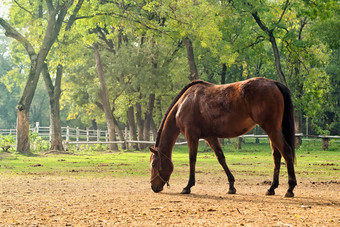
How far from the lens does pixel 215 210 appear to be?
677 cm

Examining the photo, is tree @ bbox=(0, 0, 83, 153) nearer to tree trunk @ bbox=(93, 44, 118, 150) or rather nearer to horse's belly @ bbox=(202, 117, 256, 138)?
tree trunk @ bbox=(93, 44, 118, 150)

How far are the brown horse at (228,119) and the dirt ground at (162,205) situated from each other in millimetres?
544

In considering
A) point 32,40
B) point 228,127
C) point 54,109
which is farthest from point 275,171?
point 54,109

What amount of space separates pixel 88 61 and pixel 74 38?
10313mm

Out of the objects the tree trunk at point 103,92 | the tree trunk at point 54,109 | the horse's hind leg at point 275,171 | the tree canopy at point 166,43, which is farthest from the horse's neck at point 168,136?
the tree trunk at point 103,92

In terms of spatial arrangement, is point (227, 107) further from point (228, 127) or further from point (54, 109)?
point (54, 109)

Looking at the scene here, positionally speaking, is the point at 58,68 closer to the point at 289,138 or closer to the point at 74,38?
the point at 74,38

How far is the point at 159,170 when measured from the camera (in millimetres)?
9391

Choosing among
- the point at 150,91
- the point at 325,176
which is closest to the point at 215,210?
the point at 325,176

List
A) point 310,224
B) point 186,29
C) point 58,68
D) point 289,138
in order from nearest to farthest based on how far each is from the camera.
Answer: point 310,224, point 289,138, point 186,29, point 58,68

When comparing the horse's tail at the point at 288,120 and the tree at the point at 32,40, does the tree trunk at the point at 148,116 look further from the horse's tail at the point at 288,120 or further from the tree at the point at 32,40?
the horse's tail at the point at 288,120

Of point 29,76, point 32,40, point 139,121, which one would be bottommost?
point 139,121

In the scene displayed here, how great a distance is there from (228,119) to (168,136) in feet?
4.66

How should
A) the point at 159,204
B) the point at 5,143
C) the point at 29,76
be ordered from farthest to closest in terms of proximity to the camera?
the point at 5,143 → the point at 29,76 → the point at 159,204
